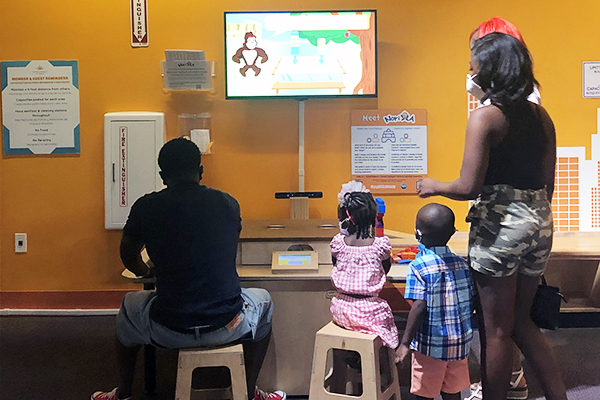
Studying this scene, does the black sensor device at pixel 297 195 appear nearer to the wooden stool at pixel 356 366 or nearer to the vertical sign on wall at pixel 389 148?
the vertical sign on wall at pixel 389 148

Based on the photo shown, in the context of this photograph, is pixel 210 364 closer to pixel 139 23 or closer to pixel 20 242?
pixel 20 242

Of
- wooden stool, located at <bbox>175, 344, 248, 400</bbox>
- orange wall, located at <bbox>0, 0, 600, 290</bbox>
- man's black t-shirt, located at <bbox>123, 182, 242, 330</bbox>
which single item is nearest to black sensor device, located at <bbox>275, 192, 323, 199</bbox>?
orange wall, located at <bbox>0, 0, 600, 290</bbox>

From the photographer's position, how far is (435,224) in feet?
5.91

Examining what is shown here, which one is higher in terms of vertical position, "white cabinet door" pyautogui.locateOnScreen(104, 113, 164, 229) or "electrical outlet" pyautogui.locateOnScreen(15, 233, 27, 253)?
"white cabinet door" pyautogui.locateOnScreen(104, 113, 164, 229)

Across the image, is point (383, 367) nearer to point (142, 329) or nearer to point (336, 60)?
point (142, 329)

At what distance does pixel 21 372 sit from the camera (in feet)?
8.49

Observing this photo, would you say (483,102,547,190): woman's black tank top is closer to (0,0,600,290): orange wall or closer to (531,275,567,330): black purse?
(531,275,567,330): black purse

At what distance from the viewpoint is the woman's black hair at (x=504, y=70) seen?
1668 millimetres

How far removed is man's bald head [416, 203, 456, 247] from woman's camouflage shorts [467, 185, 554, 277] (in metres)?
0.11

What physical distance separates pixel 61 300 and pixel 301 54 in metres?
2.33

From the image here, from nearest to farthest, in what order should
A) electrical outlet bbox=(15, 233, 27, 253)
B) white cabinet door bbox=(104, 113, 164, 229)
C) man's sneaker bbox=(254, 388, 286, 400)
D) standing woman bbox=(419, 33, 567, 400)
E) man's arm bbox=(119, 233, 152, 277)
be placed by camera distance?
1. standing woman bbox=(419, 33, 567, 400)
2. man's arm bbox=(119, 233, 152, 277)
3. man's sneaker bbox=(254, 388, 286, 400)
4. white cabinet door bbox=(104, 113, 164, 229)
5. electrical outlet bbox=(15, 233, 27, 253)

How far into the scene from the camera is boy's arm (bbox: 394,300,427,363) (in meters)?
1.79

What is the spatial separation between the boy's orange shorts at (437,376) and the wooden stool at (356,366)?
0.13m

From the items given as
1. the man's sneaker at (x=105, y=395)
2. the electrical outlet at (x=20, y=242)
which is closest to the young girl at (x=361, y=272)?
the man's sneaker at (x=105, y=395)
